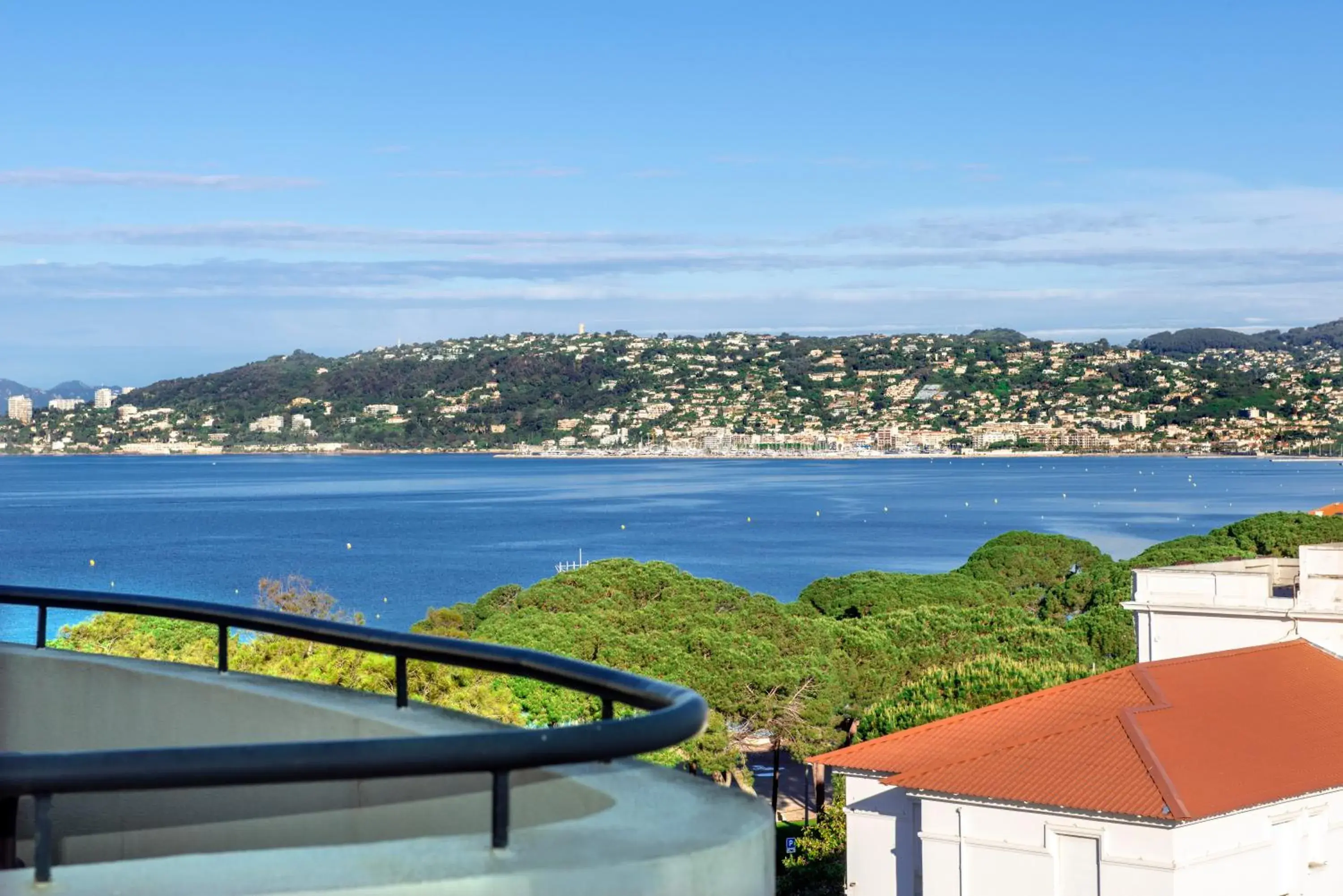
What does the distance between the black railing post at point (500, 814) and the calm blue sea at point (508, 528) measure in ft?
206

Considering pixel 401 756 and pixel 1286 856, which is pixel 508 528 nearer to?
pixel 1286 856

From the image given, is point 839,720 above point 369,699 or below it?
below

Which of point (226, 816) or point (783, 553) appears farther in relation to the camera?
point (783, 553)

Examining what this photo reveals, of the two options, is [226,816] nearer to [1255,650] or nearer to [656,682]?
[656,682]

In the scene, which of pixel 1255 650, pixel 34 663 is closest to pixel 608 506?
pixel 1255 650

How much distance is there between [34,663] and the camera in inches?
199

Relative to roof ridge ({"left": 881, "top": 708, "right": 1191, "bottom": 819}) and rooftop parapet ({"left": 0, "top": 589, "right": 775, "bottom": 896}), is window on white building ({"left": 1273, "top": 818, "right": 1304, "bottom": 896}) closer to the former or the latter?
roof ridge ({"left": 881, "top": 708, "right": 1191, "bottom": 819})

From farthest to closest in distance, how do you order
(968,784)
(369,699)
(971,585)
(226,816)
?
(971,585) < (968,784) < (369,699) < (226,816)

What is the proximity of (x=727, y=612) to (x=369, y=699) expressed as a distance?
120ft

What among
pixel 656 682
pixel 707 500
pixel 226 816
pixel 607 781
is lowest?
pixel 707 500

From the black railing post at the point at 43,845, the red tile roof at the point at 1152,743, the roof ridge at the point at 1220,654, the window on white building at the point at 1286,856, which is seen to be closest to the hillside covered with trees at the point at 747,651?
the red tile roof at the point at 1152,743

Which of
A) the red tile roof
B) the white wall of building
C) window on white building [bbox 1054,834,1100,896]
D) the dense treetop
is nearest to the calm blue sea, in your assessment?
the dense treetop

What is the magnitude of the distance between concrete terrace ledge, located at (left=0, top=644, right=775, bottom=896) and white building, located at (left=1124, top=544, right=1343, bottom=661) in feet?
85.4

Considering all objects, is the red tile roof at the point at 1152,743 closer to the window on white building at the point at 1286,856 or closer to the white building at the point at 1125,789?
the white building at the point at 1125,789
